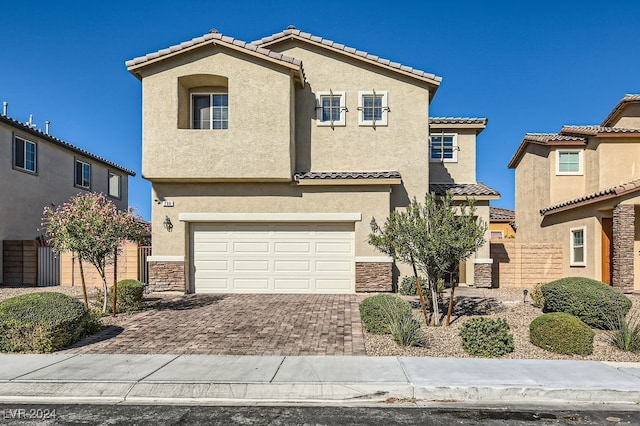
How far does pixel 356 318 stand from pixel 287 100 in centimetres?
722

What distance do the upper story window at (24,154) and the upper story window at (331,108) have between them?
44.1 ft

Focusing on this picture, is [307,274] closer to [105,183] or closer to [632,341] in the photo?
[632,341]

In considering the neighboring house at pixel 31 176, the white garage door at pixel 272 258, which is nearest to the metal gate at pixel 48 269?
the neighboring house at pixel 31 176

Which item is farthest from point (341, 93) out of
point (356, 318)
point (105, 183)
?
point (105, 183)

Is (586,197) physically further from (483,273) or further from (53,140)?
(53,140)

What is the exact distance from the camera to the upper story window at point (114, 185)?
28.2 metres

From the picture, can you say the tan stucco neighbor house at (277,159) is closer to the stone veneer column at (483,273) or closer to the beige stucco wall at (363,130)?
the beige stucco wall at (363,130)

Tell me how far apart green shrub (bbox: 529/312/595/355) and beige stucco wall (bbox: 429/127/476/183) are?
10.4m

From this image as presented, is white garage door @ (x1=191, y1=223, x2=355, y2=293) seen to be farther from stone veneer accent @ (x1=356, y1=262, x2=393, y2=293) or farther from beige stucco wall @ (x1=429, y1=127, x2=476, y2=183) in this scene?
beige stucco wall @ (x1=429, y1=127, x2=476, y2=183)

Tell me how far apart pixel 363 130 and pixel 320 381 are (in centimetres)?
1067

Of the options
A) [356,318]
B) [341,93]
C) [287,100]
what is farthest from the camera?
[341,93]

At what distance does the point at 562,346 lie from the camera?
8.30m

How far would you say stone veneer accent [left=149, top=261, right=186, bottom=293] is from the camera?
15016 mm

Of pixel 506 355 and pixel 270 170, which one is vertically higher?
pixel 270 170
